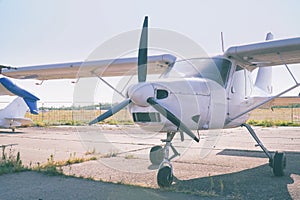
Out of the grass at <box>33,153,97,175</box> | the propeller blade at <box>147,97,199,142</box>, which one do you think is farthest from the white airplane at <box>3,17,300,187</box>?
the grass at <box>33,153,97,175</box>

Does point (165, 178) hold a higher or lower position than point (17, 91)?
lower

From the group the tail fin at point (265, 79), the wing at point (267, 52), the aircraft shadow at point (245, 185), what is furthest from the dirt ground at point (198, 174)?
the tail fin at point (265, 79)

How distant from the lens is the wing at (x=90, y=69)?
8262 mm

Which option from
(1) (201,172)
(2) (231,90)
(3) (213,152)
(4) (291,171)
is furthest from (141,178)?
(3) (213,152)

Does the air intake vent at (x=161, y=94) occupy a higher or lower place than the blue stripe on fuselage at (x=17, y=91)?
lower

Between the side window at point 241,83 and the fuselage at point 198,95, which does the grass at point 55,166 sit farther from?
the side window at point 241,83

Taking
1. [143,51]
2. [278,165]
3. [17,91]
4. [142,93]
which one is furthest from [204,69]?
[17,91]

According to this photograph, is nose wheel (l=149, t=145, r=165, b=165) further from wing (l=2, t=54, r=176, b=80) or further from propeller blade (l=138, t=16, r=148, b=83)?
propeller blade (l=138, t=16, r=148, b=83)

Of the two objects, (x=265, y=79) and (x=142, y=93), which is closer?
(x=142, y=93)

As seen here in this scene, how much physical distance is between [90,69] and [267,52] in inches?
214

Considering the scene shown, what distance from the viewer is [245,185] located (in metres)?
5.70

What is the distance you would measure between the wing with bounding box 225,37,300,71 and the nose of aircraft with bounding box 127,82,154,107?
315 centimetres

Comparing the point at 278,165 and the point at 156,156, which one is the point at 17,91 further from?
the point at 278,165

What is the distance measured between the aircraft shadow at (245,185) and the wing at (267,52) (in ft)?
8.95
